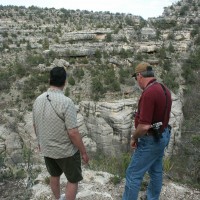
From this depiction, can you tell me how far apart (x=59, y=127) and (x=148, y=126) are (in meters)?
0.97

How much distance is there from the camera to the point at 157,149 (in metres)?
3.88

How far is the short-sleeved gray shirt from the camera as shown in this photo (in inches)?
142

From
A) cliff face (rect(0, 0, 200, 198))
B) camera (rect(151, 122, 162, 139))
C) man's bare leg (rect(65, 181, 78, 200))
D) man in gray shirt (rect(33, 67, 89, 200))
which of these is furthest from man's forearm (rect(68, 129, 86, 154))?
cliff face (rect(0, 0, 200, 198))

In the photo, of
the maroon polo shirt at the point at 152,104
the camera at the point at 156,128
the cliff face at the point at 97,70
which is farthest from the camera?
the cliff face at the point at 97,70

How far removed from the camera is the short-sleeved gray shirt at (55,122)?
11.8 ft

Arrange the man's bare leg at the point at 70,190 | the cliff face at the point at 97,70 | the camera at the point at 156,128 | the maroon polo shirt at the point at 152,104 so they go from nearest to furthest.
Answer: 1. the maroon polo shirt at the point at 152,104
2. the camera at the point at 156,128
3. the man's bare leg at the point at 70,190
4. the cliff face at the point at 97,70

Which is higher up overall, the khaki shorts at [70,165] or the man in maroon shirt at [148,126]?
the man in maroon shirt at [148,126]

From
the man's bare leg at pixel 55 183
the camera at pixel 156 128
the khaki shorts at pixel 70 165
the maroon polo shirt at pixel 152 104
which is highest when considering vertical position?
the maroon polo shirt at pixel 152 104

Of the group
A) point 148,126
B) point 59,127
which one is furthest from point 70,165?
point 148,126

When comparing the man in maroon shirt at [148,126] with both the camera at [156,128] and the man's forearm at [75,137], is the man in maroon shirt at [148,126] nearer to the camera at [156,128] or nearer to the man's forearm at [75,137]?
the camera at [156,128]

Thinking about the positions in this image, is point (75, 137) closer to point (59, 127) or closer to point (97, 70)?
point (59, 127)

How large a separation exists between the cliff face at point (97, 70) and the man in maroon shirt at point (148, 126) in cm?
593

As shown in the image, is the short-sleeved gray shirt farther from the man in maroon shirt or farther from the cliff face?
the cliff face

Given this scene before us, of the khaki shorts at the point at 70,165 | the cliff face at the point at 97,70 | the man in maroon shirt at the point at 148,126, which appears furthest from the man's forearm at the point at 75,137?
the cliff face at the point at 97,70
